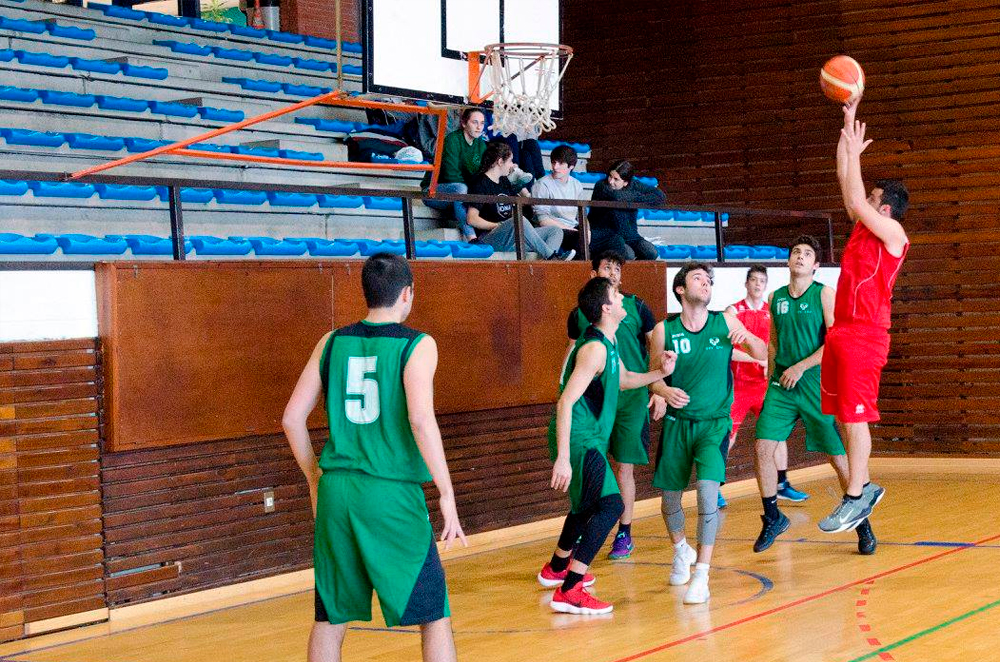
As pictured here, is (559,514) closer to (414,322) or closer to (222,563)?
(414,322)

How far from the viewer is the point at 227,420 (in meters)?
7.43

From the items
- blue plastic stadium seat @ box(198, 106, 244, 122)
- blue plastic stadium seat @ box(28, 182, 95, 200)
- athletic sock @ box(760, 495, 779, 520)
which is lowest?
athletic sock @ box(760, 495, 779, 520)

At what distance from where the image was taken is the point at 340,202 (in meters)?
10.8

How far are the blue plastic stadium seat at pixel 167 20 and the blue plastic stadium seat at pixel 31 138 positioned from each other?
4132 millimetres

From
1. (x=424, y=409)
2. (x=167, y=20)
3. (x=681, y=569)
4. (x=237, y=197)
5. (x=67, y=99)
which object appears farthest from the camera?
(x=167, y=20)

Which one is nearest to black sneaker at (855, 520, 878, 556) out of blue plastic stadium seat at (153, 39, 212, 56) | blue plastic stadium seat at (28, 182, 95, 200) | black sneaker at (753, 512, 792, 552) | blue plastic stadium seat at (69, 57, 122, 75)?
black sneaker at (753, 512, 792, 552)

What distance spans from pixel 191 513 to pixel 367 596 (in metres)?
3.01

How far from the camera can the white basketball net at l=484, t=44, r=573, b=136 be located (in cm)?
763

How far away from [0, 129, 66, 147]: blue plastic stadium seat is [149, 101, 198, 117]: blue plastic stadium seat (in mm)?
1425

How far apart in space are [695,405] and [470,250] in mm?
3112

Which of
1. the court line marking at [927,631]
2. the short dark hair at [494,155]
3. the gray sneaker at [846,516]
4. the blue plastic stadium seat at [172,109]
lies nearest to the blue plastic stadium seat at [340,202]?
the short dark hair at [494,155]

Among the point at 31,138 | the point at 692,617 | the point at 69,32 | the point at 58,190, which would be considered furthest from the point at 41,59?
the point at 692,617

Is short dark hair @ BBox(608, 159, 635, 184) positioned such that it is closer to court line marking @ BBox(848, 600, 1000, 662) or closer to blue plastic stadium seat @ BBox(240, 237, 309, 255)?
blue plastic stadium seat @ BBox(240, 237, 309, 255)

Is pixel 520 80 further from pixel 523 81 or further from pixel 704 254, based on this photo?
pixel 704 254
